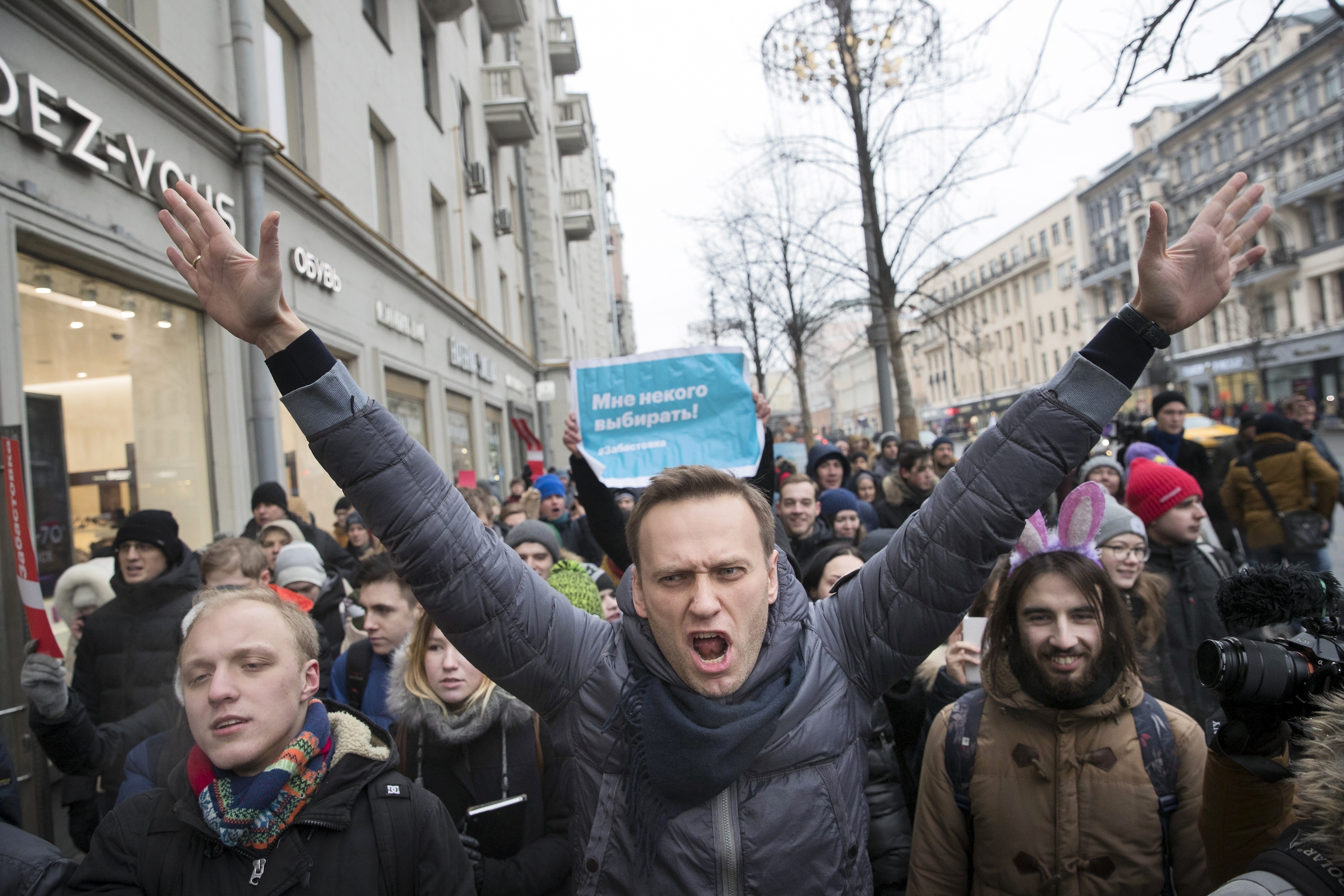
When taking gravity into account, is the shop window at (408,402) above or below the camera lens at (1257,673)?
above

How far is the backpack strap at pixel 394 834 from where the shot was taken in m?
1.89

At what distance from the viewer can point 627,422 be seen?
476cm

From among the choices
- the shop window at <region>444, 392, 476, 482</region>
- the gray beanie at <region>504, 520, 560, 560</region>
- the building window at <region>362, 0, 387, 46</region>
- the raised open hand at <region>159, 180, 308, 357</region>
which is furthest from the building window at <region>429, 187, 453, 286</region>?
the raised open hand at <region>159, 180, 308, 357</region>

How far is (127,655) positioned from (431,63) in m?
14.5

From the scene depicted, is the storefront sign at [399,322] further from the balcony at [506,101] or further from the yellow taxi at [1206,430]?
the yellow taxi at [1206,430]

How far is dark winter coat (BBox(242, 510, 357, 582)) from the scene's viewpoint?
20.5ft

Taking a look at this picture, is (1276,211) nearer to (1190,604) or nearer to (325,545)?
(1190,604)

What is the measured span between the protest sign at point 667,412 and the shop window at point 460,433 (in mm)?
9838

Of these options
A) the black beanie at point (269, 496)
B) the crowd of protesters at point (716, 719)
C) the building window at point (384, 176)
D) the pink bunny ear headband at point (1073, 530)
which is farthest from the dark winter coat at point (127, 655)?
the building window at point (384, 176)

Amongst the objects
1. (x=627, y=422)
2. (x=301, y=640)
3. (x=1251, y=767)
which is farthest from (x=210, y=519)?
(x=1251, y=767)

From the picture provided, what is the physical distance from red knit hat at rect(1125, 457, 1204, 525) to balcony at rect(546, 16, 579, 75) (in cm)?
3277

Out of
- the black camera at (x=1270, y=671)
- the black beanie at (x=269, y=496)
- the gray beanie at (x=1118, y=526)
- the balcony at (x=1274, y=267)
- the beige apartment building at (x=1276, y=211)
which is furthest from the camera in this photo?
the balcony at (x=1274, y=267)

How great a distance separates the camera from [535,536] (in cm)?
443

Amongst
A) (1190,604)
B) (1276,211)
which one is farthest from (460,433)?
(1276,211)
